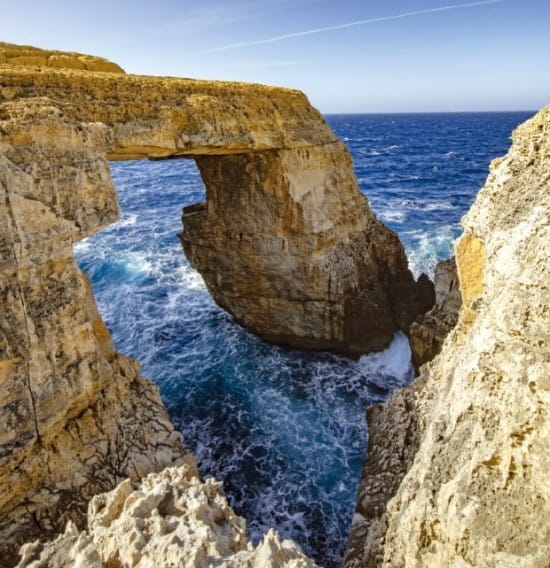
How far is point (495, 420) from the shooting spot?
15.7ft

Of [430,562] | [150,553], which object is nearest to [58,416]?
[150,553]

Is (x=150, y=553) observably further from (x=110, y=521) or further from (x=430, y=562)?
(x=430, y=562)

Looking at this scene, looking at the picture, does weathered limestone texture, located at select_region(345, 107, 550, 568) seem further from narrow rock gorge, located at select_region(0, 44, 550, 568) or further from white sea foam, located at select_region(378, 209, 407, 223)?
white sea foam, located at select_region(378, 209, 407, 223)

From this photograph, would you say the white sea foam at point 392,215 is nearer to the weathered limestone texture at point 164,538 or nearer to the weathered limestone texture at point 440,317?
the weathered limestone texture at point 440,317

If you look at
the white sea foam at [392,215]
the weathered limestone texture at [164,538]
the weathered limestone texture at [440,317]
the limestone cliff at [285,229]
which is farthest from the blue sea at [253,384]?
the weathered limestone texture at [164,538]

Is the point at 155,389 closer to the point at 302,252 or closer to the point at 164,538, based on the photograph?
the point at 164,538

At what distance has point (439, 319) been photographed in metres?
12.6

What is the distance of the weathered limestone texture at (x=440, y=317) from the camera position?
40.6ft

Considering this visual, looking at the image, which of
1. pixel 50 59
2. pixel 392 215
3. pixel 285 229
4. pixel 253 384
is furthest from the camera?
pixel 392 215

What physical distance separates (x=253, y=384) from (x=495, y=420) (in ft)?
39.0

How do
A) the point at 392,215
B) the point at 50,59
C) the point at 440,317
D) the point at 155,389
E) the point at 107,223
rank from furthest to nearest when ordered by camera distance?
the point at 392,215, the point at 440,317, the point at 50,59, the point at 155,389, the point at 107,223

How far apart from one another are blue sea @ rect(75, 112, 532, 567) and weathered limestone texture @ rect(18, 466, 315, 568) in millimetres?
6228

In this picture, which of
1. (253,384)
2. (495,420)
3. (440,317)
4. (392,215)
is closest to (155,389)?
(253,384)

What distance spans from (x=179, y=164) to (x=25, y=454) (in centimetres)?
5727
